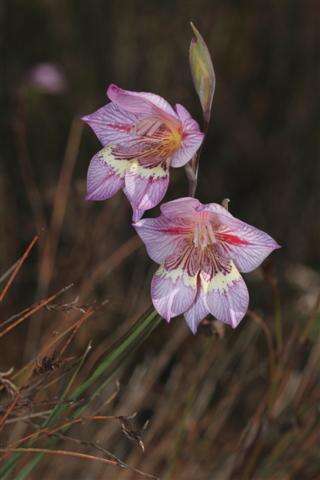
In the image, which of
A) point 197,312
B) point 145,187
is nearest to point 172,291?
point 197,312

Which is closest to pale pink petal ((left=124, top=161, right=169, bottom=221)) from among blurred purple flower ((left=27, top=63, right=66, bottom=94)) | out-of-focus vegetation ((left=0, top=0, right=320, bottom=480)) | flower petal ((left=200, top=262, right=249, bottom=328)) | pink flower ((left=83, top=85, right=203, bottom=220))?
pink flower ((left=83, top=85, right=203, bottom=220))

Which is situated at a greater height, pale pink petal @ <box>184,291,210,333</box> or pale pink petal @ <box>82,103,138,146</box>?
pale pink petal @ <box>82,103,138,146</box>

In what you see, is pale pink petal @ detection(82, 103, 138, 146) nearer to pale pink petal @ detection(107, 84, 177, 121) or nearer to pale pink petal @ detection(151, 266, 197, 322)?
pale pink petal @ detection(107, 84, 177, 121)

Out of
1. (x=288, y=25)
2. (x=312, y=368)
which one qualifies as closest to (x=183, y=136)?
(x=312, y=368)

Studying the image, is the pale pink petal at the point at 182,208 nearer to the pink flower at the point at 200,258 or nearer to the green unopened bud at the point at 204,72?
the pink flower at the point at 200,258

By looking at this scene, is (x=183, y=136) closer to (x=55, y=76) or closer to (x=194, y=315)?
(x=194, y=315)
